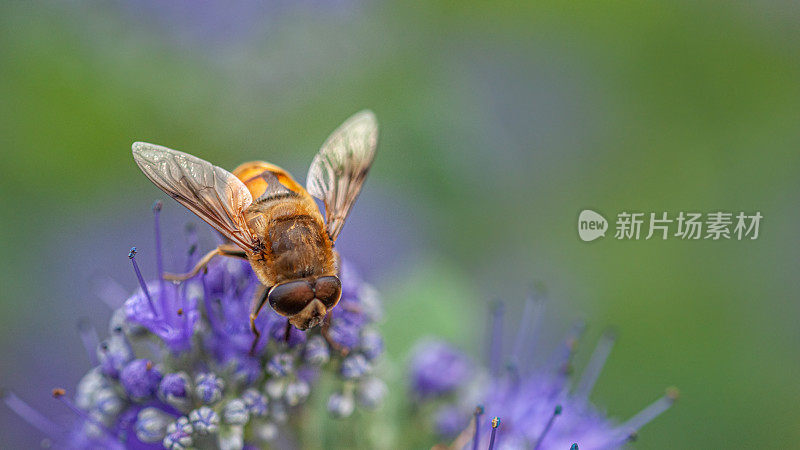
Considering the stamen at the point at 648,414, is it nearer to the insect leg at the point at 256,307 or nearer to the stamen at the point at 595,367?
the stamen at the point at 595,367

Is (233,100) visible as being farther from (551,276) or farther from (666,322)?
(666,322)

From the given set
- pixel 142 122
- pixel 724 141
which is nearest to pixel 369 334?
pixel 142 122

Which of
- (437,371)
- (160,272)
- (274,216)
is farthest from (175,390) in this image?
(437,371)

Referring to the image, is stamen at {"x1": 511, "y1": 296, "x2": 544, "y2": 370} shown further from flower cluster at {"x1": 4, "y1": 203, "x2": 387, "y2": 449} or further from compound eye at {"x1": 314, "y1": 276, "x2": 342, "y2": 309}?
compound eye at {"x1": 314, "y1": 276, "x2": 342, "y2": 309}
